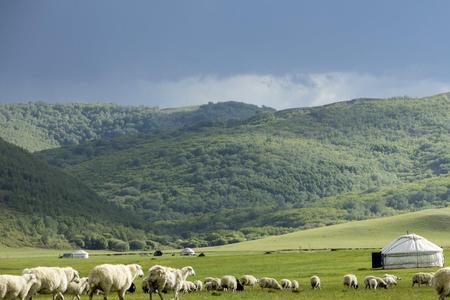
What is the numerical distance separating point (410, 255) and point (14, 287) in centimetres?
5870

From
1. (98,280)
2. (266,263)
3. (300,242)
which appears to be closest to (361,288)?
(98,280)

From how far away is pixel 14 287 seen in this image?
35.3m

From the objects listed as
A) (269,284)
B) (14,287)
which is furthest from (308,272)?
(14,287)

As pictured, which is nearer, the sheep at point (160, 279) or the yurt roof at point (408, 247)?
the sheep at point (160, 279)

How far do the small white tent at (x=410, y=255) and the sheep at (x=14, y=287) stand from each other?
55063 millimetres

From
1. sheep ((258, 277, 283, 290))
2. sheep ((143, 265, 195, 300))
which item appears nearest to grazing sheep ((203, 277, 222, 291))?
sheep ((258, 277, 283, 290))

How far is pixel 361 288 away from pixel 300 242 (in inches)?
5330

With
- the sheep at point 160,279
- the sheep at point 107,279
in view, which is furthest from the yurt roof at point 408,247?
the sheep at point 107,279

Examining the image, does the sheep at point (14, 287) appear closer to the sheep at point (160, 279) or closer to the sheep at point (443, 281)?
the sheep at point (160, 279)

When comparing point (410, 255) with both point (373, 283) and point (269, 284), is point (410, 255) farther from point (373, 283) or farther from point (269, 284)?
point (269, 284)

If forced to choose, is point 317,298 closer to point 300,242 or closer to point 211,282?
point 211,282

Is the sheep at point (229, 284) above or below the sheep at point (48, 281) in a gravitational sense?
below

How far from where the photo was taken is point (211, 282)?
5847cm

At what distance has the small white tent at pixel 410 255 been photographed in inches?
3408
